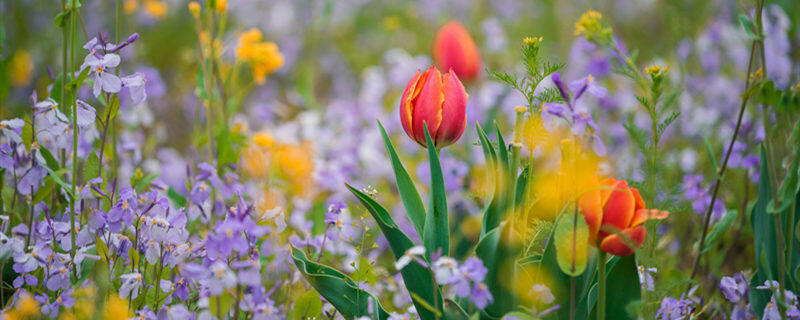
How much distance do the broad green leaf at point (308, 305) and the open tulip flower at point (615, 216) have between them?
1.65ft

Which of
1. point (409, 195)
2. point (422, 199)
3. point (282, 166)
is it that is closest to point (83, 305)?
point (409, 195)

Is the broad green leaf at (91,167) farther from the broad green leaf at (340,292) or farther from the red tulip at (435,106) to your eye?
the red tulip at (435,106)

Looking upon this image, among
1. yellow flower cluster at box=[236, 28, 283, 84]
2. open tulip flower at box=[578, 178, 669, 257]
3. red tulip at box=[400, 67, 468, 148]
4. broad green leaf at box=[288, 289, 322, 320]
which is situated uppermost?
yellow flower cluster at box=[236, 28, 283, 84]

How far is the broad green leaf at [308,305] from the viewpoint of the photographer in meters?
1.15

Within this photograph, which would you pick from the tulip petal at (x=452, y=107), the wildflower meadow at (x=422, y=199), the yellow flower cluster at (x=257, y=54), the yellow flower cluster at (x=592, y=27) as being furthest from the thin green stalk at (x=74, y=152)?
the yellow flower cluster at (x=592, y=27)

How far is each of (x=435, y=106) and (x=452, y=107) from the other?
28 mm

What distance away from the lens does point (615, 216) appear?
34.7 inches

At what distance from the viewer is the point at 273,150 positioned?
1991mm

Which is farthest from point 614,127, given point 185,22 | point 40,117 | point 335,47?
point 185,22

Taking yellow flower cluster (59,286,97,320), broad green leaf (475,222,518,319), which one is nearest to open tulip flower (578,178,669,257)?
broad green leaf (475,222,518,319)

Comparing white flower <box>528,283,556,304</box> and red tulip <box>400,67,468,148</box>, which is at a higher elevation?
red tulip <box>400,67,468,148</box>

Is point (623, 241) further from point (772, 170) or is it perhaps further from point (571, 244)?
point (772, 170)

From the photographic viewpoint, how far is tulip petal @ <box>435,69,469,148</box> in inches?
40.8

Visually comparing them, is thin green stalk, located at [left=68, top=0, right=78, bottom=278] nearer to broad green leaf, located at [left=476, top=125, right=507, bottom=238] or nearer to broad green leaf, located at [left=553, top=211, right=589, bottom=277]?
broad green leaf, located at [left=476, top=125, right=507, bottom=238]
